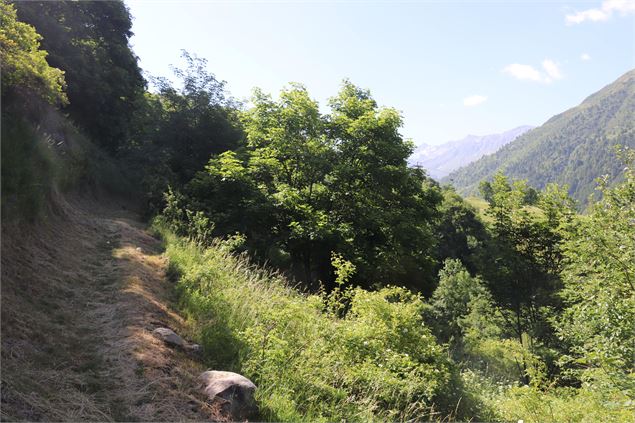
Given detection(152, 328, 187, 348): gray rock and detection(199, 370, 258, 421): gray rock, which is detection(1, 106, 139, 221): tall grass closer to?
detection(152, 328, 187, 348): gray rock

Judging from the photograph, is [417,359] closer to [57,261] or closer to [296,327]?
[296,327]

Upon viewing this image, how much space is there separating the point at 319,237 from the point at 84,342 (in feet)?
36.8

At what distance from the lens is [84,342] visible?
179 inches

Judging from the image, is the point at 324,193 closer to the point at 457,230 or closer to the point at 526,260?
the point at 526,260

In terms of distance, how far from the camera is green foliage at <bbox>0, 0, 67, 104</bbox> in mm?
6027

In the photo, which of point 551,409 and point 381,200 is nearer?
point 551,409

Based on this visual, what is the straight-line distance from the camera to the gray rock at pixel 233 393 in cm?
400

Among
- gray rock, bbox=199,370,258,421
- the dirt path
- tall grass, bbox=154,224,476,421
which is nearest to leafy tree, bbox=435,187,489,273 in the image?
tall grass, bbox=154,224,476,421

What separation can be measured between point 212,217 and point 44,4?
15848mm

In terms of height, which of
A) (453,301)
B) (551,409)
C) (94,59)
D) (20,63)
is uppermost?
(94,59)

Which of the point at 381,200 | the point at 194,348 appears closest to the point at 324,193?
the point at 381,200

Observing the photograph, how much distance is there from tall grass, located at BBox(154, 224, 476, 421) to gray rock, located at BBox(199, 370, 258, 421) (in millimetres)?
162

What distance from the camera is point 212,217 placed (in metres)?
15.1

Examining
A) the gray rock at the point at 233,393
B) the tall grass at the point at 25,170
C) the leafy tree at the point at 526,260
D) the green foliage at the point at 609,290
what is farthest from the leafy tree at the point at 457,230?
the gray rock at the point at 233,393
